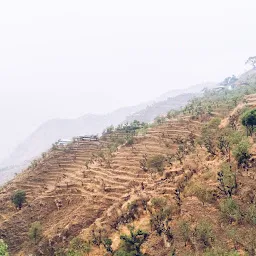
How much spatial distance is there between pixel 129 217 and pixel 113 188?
16.5ft

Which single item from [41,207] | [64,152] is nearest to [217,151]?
[41,207]

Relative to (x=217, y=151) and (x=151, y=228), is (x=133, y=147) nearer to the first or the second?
(x=217, y=151)

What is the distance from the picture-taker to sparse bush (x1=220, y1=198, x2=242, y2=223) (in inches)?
722

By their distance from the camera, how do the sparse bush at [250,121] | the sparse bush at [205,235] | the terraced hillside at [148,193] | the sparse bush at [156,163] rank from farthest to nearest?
1. the sparse bush at [156,163]
2. the sparse bush at [250,121]
3. the terraced hillside at [148,193]
4. the sparse bush at [205,235]

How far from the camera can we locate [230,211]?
18.7 metres

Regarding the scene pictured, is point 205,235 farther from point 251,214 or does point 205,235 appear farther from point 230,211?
point 251,214

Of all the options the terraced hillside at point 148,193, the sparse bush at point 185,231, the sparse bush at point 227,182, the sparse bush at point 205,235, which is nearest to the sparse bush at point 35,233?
the terraced hillside at point 148,193

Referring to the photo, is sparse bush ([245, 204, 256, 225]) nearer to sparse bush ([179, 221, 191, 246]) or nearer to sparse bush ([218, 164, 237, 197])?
sparse bush ([218, 164, 237, 197])

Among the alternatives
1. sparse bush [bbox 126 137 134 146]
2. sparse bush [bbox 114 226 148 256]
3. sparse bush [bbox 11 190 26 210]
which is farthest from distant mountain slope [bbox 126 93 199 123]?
sparse bush [bbox 114 226 148 256]

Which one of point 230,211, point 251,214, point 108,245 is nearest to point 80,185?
point 108,245

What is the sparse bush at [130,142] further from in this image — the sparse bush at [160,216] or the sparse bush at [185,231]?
the sparse bush at [185,231]

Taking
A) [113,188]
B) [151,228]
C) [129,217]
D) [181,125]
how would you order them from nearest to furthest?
[151,228]
[129,217]
[113,188]
[181,125]

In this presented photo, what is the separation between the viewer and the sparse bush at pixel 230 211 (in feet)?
60.2

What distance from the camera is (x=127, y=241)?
18.6 m
